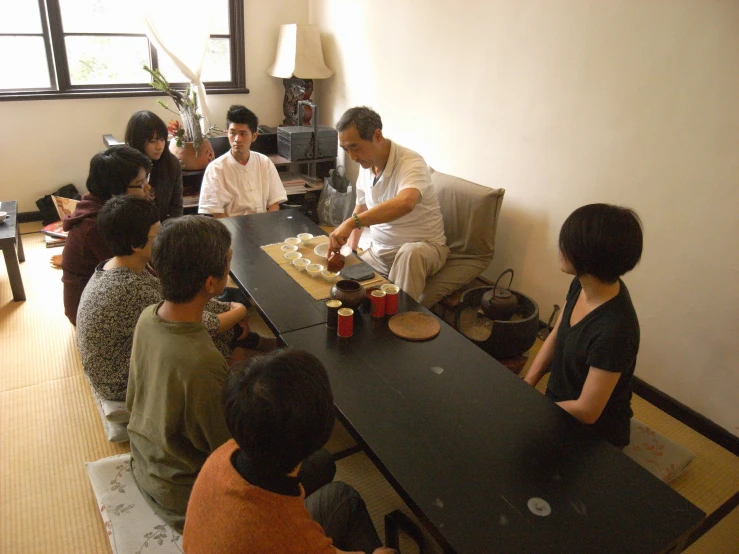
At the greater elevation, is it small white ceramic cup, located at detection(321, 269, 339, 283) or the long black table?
small white ceramic cup, located at detection(321, 269, 339, 283)

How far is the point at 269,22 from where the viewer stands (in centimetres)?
439

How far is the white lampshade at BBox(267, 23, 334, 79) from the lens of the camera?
417 cm

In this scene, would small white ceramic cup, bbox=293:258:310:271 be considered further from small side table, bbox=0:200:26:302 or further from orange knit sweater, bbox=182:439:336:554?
small side table, bbox=0:200:26:302

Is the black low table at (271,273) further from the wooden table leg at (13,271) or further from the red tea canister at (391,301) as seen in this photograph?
the wooden table leg at (13,271)

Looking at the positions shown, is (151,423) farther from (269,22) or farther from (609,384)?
(269,22)

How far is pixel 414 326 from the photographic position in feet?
5.86

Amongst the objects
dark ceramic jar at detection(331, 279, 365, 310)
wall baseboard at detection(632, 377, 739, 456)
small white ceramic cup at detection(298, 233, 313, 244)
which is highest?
dark ceramic jar at detection(331, 279, 365, 310)

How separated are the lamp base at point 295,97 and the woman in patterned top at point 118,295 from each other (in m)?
2.88

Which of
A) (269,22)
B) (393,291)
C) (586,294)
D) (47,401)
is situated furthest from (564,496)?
(269,22)

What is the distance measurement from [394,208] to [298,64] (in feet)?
7.77

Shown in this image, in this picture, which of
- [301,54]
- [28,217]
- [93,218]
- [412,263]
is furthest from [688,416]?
[28,217]

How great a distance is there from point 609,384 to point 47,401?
7.29 ft

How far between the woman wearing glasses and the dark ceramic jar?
110 cm

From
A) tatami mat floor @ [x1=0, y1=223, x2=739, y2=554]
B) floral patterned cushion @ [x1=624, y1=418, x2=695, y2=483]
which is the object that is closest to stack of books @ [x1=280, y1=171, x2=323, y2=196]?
tatami mat floor @ [x1=0, y1=223, x2=739, y2=554]
